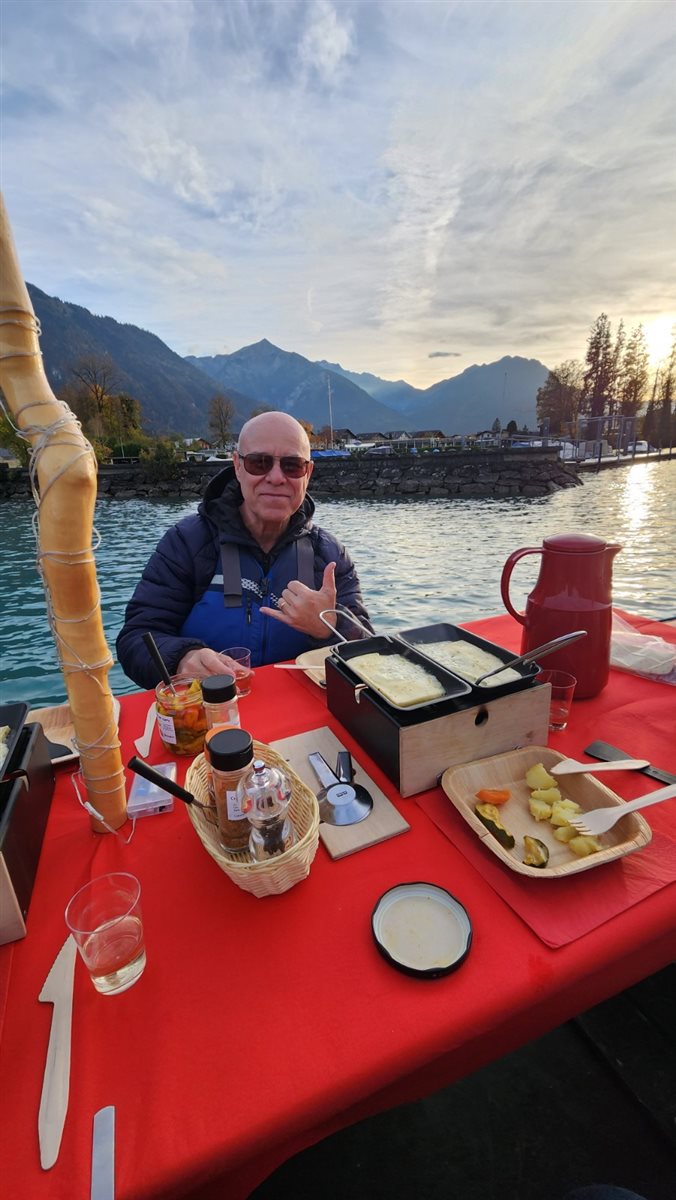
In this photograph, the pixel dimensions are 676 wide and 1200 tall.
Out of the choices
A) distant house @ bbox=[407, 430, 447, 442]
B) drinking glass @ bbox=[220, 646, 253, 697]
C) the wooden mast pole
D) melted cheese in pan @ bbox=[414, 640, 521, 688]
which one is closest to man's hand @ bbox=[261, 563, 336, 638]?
drinking glass @ bbox=[220, 646, 253, 697]

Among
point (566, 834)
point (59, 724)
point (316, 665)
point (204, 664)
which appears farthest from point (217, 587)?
point (566, 834)

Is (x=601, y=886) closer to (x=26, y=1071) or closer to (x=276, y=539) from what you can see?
(x=26, y=1071)

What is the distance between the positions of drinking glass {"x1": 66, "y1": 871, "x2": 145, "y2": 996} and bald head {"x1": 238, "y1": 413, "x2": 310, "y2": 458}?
229cm

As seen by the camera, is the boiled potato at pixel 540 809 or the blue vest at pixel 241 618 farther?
the blue vest at pixel 241 618

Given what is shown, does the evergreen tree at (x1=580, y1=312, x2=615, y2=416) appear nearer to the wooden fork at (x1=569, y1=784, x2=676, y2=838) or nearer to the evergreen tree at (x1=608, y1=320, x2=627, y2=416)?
the evergreen tree at (x1=608, y1=320, x2=627, y2=416)

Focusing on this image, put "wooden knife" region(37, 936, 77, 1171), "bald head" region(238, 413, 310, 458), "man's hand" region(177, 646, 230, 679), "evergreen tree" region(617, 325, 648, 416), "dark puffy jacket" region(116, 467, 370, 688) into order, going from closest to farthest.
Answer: "wooden knife" region(37, 936, 77, 1171) < "man's hand" region(177, 646, 230, 679) < "bald head" region(238, 413, 310, 458) < "dark puffy jacket" region(116, 467, 370, 688) < "evergreen tree" region(617, 325, 648, 416)

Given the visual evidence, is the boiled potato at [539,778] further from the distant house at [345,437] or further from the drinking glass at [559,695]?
the distant house at [345,437]

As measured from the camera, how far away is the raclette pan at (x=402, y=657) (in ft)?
4.64

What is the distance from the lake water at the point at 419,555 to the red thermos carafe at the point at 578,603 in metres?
1.71

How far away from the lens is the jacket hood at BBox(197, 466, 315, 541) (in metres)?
3.01

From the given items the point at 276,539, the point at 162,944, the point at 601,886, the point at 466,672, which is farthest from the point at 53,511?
the point at 276,539

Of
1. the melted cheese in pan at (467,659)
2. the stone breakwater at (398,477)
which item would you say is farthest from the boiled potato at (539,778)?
the stone breakwater at (398,477)

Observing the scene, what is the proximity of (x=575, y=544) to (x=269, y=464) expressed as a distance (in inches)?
67.0

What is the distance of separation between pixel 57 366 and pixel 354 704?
18519 cm
